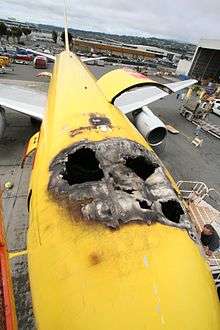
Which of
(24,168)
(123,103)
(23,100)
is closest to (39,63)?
(123,103)

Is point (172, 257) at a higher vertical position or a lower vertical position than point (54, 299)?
higher

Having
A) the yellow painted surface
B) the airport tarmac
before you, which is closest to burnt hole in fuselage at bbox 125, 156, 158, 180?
the yellow painted surface

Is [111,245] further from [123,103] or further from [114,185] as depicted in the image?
[123,103]

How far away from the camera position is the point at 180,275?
12.6ft

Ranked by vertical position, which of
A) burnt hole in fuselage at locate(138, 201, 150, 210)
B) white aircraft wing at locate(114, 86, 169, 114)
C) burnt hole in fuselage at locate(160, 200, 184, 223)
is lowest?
white aircraft wing at locate(114, 86, 169, 114)

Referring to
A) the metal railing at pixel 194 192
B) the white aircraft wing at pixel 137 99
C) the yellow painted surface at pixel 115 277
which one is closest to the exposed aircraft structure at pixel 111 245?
the yellow painted surface at pixel 115 277

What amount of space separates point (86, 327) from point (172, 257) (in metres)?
1.39

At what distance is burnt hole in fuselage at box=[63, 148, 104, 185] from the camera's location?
18.7 feet

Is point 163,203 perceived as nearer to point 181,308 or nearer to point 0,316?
A: point 181,308

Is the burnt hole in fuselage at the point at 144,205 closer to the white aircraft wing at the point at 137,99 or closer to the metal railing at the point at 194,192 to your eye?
the metal railing at the point at 194,192

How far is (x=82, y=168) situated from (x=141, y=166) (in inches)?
47.6

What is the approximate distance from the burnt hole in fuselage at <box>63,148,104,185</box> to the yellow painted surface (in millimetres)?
826

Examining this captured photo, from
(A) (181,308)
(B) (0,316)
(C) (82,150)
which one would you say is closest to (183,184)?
(C) (82,150)

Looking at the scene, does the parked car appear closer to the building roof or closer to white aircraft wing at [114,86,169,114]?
the building roof
